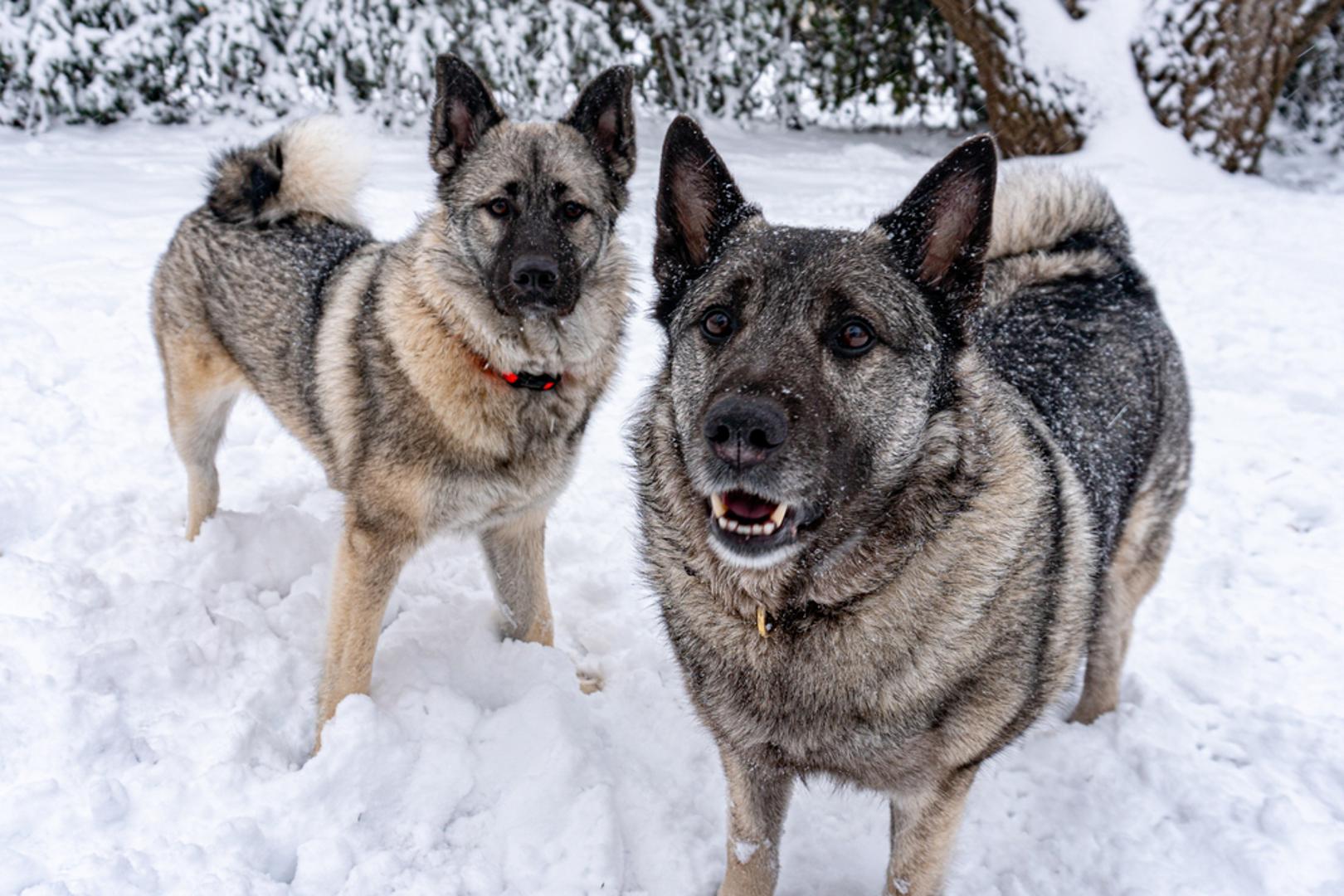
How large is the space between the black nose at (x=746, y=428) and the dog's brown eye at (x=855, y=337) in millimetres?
297

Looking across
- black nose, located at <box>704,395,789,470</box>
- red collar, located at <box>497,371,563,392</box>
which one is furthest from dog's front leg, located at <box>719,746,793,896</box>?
red collar, located at <box>497,371,563,392</box>

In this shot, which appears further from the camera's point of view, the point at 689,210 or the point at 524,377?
the point at 524,377

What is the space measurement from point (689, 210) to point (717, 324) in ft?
1.13

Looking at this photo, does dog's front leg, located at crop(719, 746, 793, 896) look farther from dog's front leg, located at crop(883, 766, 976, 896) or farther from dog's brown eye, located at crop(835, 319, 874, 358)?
dog's brown eye, located at crop(835, 319, 874, 358)

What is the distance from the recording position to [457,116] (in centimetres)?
309

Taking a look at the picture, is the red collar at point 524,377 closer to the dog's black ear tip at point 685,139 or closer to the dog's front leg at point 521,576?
the dog's front leg at point 521,576

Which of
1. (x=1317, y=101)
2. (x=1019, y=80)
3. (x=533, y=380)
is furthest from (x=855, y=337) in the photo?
(x=1317, y=101)

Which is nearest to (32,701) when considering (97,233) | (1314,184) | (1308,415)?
(97,233)

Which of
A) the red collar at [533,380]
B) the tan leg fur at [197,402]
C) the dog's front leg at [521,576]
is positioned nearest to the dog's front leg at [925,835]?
the dog's front leg at [521,576]

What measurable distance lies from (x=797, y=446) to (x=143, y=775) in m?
2.02

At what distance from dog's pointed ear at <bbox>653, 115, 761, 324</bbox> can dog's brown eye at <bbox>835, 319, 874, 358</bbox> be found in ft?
1.32

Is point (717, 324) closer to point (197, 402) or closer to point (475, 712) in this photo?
point (475, 712)

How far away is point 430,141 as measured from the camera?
314cm

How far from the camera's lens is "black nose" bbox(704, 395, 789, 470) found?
1663 mm
